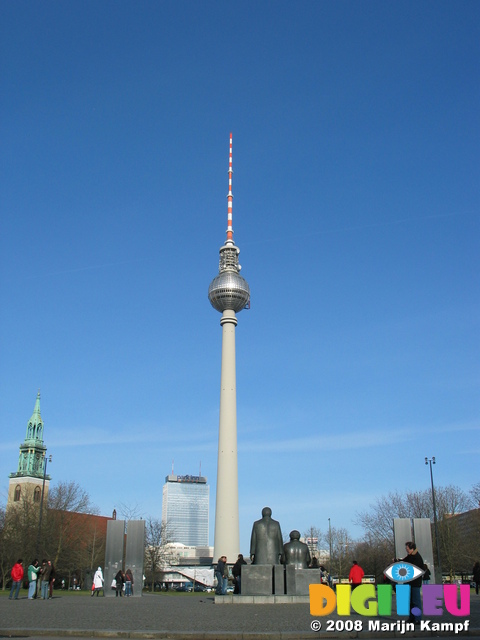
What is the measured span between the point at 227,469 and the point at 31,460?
55.5m

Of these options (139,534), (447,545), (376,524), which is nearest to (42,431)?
(376,524)

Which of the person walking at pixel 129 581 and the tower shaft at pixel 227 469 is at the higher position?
the tower shaft at pixel 227 469

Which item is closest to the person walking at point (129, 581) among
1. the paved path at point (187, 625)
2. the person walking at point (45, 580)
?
the person walking at point (45, 580)

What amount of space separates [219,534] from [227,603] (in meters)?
52.3

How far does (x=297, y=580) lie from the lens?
20.4 m

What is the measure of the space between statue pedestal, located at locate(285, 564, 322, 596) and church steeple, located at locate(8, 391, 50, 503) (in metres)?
101

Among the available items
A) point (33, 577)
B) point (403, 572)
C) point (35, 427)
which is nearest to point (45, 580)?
point (33, 577)

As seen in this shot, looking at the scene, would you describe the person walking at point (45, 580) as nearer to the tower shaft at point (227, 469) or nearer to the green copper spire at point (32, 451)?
the tower shaft at point (227, 469)

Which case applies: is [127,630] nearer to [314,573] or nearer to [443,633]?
[443,633]

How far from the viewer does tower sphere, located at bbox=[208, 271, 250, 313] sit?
82.1m

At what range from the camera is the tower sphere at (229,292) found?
269 ft

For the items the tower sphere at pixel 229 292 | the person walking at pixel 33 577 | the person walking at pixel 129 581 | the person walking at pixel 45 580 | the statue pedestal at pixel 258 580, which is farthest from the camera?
the tower sphere at pixel 229 292

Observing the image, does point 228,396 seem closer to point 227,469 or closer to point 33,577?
point 227,469

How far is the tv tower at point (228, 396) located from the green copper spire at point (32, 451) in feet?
162
